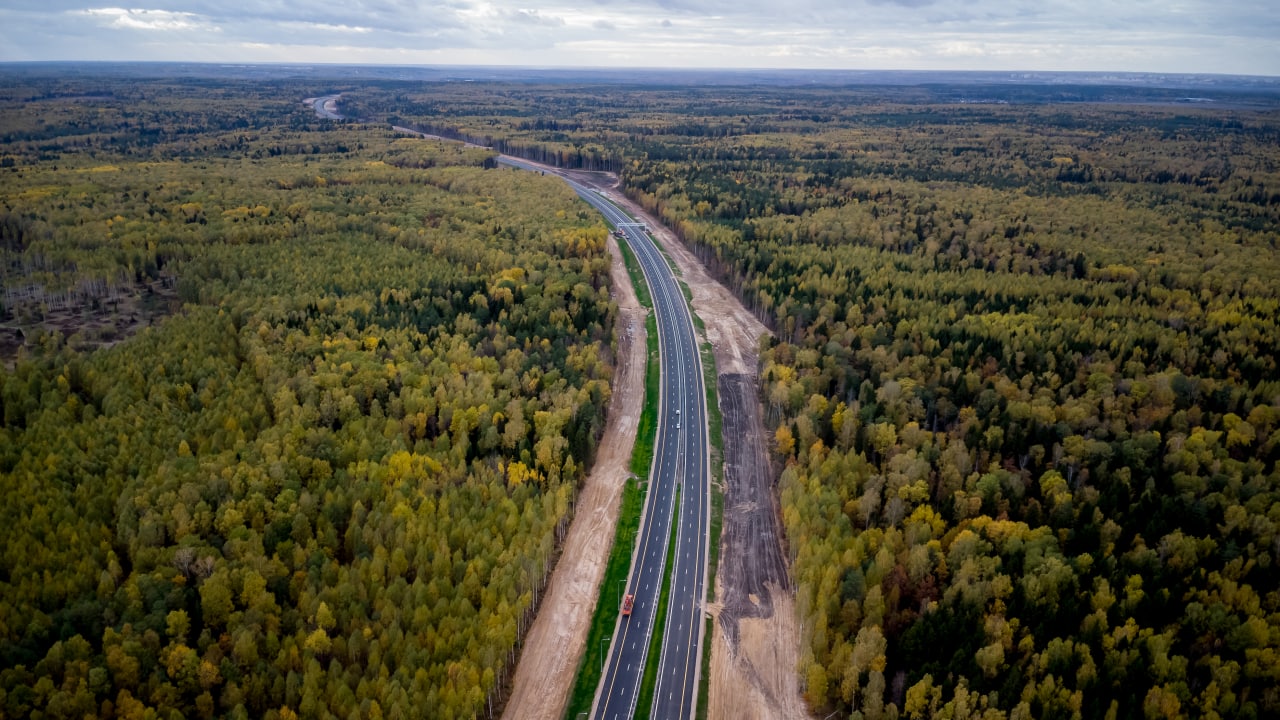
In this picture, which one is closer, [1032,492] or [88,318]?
[1032,492]

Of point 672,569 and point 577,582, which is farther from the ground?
point 672,569

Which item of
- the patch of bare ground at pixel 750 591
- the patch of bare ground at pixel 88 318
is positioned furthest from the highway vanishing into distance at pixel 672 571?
the patch of bare ground at pixel 88 318

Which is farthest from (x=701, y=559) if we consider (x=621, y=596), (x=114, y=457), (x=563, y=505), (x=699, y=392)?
(x=114, y=457)

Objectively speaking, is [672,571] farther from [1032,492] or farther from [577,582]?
[1032,492]

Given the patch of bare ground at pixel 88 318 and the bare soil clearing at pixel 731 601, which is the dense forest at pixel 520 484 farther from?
the bare soil clearing at pixel 731 601

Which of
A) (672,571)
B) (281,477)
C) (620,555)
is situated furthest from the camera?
(620,555)

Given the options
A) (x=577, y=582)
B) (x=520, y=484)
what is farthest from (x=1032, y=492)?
(x=520, y=484)

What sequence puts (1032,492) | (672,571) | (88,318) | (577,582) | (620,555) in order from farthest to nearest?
(88,318), (1032,492), (620,555), (672,571), (577,582)
